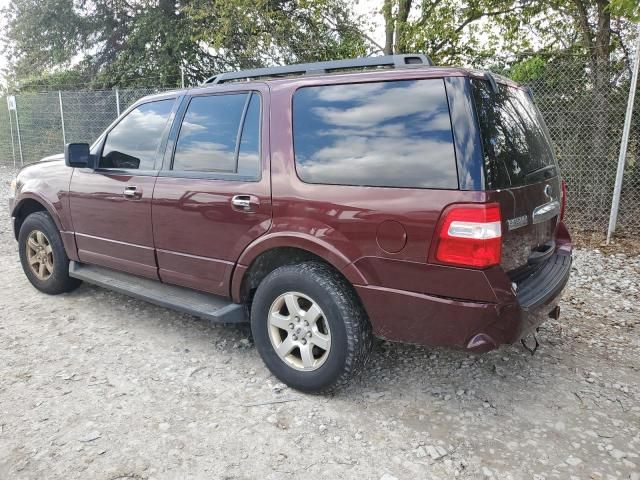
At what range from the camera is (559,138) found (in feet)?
20.9

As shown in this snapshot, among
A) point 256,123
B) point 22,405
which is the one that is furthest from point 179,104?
point 22,405

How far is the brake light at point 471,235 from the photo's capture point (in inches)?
88.6

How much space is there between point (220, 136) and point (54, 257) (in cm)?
219

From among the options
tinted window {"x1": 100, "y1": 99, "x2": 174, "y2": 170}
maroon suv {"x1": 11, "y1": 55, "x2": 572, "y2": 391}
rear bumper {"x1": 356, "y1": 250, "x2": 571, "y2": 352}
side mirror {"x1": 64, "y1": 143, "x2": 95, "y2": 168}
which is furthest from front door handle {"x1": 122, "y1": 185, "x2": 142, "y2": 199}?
rear bumper {"x1": 356, "y1": 250, "x2": 571, "y2": 352}

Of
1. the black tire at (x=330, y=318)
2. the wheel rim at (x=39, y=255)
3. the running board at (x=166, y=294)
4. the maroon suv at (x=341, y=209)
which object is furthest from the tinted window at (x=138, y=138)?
the black tire at (x=330, y=318)

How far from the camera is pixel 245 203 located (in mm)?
2969

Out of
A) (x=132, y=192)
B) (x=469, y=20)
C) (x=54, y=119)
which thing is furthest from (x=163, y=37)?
(x=132, y=192)

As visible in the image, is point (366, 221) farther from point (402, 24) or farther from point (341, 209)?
point (402, 24)

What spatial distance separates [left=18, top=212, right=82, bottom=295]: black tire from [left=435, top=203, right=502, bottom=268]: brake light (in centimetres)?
347

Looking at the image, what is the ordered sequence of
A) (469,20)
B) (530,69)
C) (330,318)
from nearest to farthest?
(330,318), (530,69), (469,20)

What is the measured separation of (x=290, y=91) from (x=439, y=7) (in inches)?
260

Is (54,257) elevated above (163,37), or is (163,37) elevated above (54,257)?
(163,37)

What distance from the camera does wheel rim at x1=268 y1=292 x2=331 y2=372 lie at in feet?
9.14

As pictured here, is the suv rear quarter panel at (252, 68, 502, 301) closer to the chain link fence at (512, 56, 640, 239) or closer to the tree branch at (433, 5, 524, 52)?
the chain link fence at (512, 56, 640, 239)
